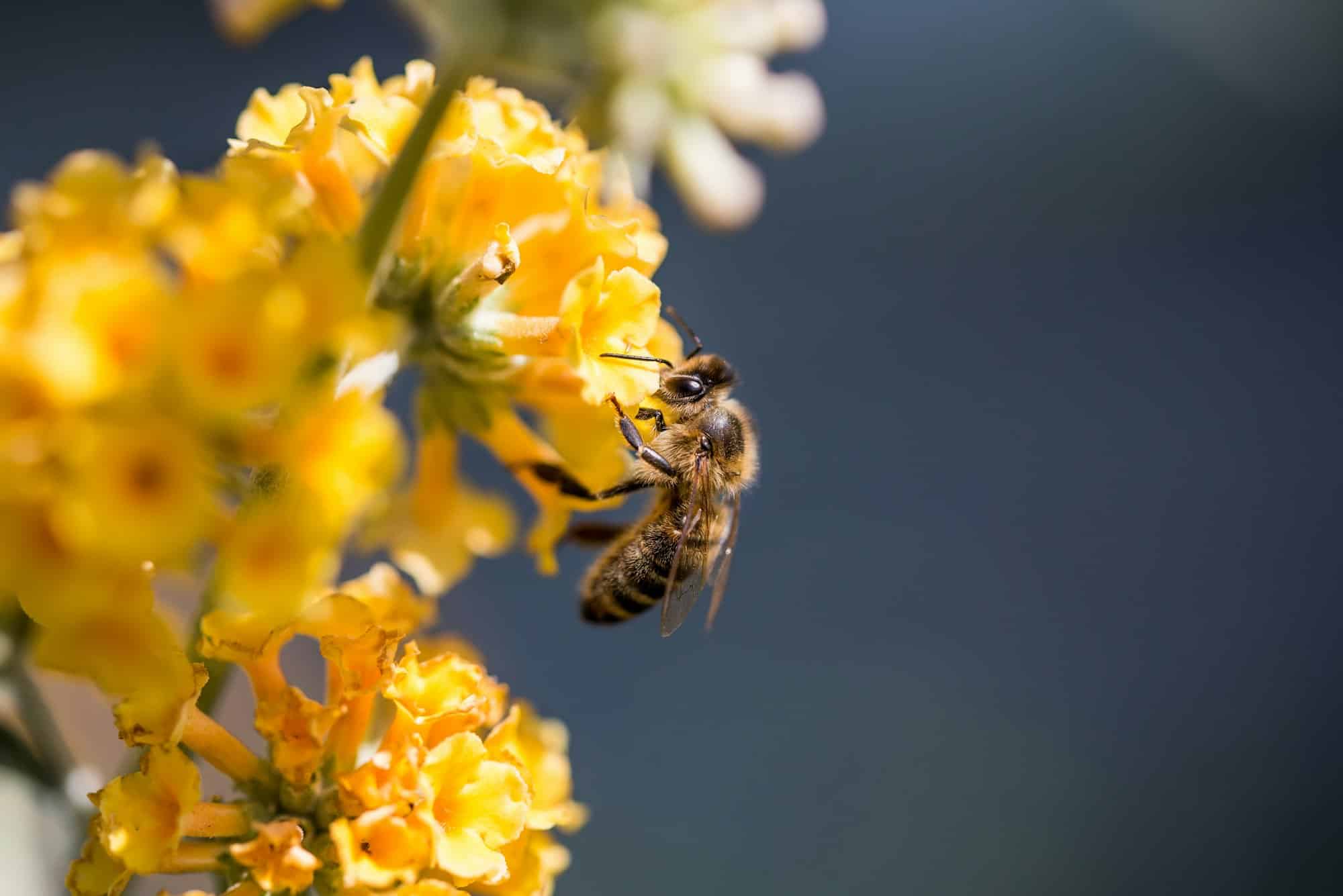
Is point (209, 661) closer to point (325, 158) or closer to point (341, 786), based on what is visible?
point (341, 786)

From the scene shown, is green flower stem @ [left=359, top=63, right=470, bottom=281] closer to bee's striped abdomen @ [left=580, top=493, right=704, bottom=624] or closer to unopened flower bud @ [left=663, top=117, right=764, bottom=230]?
unopened flower bud @ [left=663, top=117, right=764, bottom=230]

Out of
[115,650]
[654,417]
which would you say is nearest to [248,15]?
[115,650]

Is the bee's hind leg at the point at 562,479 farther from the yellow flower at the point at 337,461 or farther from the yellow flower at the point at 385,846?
the yellow flower at the point at 337,461

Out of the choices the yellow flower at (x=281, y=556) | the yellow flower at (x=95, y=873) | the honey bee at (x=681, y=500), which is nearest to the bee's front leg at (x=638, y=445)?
the honey bee at (x=681, y=500)

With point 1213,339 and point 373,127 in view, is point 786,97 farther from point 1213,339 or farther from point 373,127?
point 1213,339

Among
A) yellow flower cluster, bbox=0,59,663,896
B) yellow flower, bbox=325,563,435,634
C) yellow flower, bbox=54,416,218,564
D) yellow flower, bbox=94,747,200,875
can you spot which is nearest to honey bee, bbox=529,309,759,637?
yellow flower cluster, bbox=0,59,663,896

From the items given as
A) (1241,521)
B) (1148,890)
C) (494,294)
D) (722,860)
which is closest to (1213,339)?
(1241,521)
